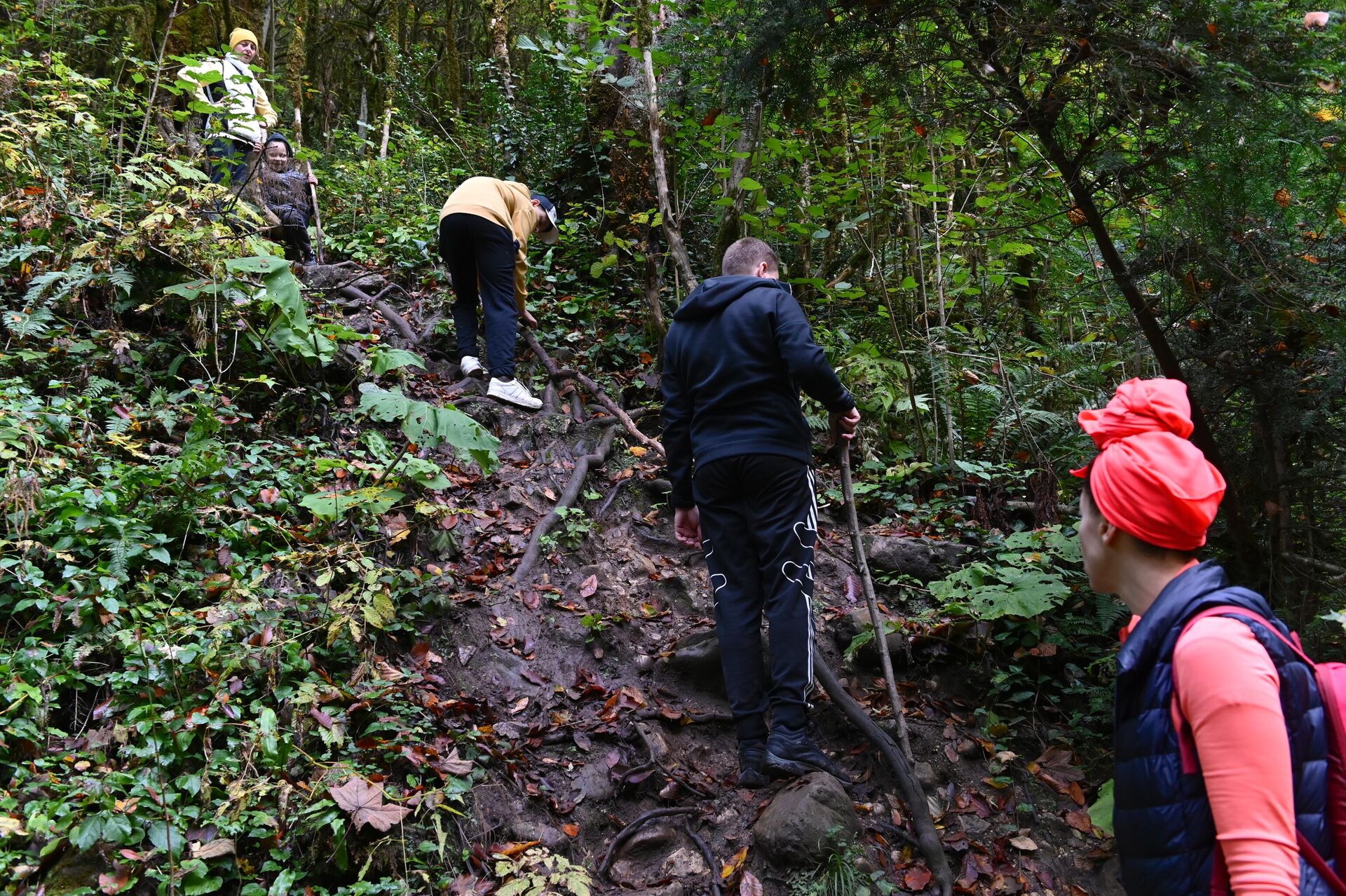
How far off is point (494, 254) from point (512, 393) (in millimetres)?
1214

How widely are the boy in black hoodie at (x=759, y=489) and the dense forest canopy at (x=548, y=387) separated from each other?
1.21 m

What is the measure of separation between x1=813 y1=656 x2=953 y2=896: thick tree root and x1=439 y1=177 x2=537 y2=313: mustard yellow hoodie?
4385 mm

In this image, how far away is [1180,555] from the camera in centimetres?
189

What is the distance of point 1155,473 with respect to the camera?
1.83m

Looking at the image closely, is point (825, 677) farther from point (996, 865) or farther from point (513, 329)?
point (513, 329)

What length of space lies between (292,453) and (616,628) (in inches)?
97.2

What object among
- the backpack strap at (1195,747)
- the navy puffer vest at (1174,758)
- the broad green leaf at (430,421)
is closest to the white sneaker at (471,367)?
the broad green leaf at (430,421)

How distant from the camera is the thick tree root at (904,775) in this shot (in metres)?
3.77

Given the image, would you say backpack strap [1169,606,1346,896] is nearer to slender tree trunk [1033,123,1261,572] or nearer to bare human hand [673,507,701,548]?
slender tree trunk [1033,123,1261,572]

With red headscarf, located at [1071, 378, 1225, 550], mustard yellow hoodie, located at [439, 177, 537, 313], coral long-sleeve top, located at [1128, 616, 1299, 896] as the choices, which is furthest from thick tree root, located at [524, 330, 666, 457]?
coral long-sleeve top, located at [1128, 616, 1299, 896]

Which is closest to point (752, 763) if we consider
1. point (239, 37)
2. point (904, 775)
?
point (904, 775)

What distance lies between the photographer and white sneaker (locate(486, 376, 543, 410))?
6965mm

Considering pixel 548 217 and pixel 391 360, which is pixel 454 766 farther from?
pixel 548 217

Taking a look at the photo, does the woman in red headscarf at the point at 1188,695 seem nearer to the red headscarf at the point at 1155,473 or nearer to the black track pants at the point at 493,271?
the red headscarf at the point at 1155,473
